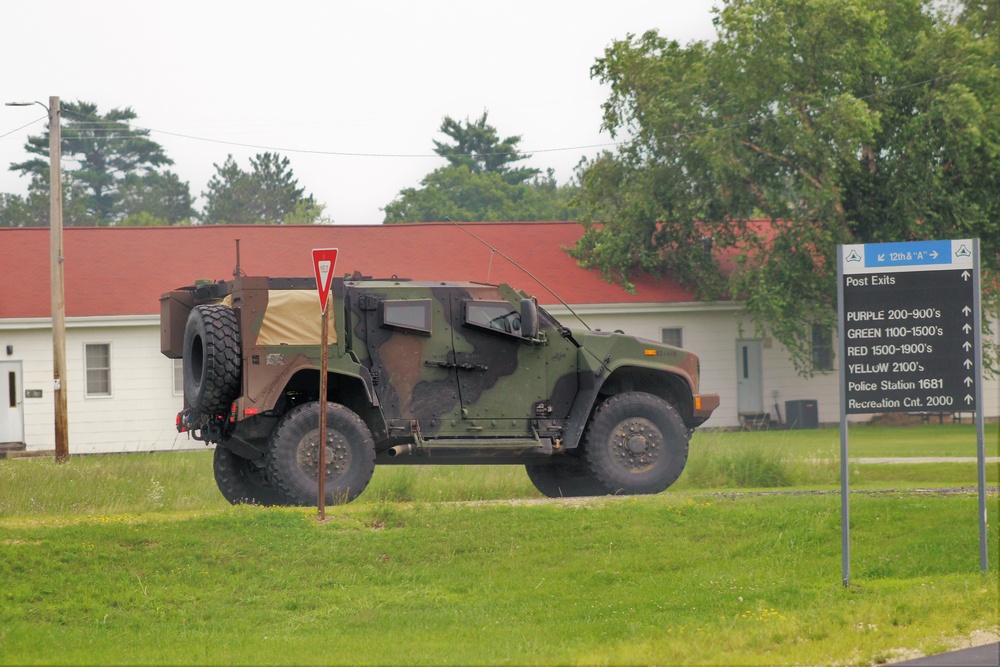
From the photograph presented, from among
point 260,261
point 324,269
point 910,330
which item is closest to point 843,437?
point 910,330

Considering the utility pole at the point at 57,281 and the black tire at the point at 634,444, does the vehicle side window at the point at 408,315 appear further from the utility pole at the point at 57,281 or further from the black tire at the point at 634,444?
the utility pole at the point at 57,281

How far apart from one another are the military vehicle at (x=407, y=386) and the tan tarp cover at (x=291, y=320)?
13 mm

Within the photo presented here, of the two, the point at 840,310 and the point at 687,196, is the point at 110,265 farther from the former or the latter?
the point at 840,310

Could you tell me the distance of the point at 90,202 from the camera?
71.8 meters

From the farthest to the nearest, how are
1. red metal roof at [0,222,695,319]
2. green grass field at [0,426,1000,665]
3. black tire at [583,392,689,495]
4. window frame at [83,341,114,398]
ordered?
red metal roof at [0,222,695,319] < window frame at [83,341,114,398] < black tire at [583,392,689,495] < green grass field at [0,426,1000,665]

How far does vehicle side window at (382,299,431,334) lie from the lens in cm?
1450

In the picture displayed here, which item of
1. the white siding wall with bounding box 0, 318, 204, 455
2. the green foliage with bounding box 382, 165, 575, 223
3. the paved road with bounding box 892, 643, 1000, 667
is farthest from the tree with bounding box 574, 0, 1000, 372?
the green foliage with bounding box 382, 165, 575, 223

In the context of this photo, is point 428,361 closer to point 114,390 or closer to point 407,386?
point 407,386

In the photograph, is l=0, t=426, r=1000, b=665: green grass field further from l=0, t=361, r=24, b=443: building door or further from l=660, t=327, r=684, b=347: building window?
l=660, t=327, r=684, b=347: building window

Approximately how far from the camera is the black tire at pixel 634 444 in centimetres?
1505

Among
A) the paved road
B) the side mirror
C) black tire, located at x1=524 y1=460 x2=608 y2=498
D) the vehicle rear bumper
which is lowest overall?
the paved road

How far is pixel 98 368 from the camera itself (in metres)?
27.7

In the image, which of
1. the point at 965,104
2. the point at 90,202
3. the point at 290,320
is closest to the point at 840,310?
the point at 290,320

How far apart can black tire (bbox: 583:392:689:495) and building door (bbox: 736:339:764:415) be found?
15963mm
